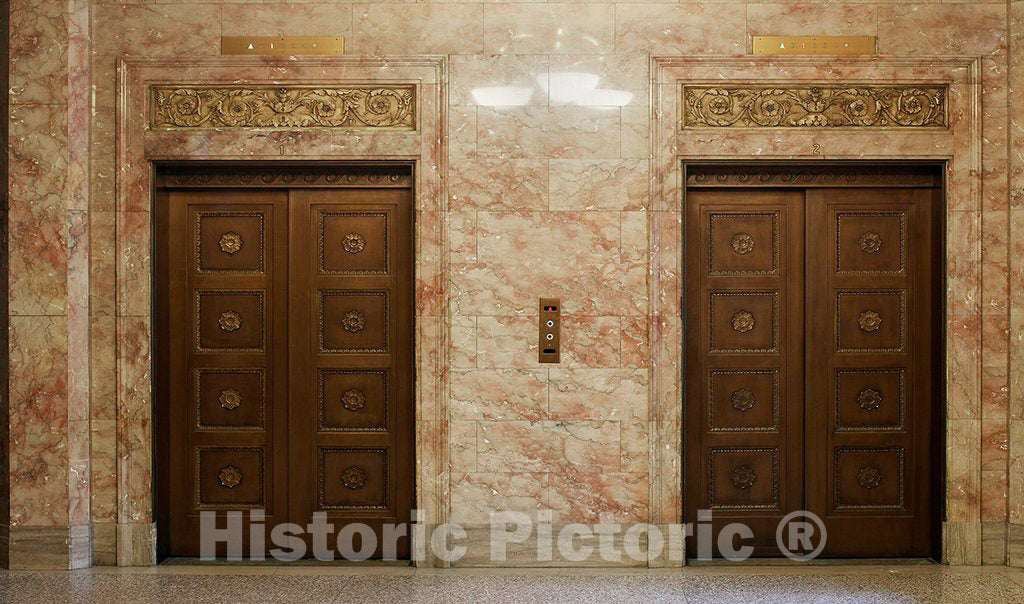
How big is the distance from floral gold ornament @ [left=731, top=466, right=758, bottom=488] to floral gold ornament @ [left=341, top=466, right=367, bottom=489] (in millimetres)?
2180

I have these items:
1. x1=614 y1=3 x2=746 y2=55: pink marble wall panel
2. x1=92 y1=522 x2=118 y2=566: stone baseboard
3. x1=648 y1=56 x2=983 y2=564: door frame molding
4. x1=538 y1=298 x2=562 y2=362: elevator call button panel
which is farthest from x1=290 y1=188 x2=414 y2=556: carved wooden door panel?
x1=614 y1=3 x2=746 y2=55: pink marble wall panel

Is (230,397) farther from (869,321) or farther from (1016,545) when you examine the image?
(1016,545)

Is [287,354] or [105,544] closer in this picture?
[105,544]

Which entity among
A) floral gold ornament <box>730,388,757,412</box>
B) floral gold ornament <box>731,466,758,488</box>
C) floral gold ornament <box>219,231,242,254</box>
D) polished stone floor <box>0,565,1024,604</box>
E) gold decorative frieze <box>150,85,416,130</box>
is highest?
gold decorative frieze <box>150,85,416,130</box>

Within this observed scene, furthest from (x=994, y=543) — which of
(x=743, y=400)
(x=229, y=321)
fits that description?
(x=229, y=321)

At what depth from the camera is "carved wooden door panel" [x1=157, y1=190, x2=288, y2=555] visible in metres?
5.38

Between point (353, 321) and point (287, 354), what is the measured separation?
433 mm

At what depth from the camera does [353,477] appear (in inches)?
213

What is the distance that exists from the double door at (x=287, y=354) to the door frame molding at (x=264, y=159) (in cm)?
17

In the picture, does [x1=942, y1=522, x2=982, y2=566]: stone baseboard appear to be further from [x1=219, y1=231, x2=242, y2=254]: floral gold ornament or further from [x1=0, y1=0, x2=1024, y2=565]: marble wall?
[x1=219, y1=231, x2=242, y2=254]: floral gold ornament

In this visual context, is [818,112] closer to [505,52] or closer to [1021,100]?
[1021,100]

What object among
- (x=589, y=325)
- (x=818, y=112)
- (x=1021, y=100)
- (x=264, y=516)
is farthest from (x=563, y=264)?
(x=1021, y=100)

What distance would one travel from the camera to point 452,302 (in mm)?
5188

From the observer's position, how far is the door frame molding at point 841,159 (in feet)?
16.9
